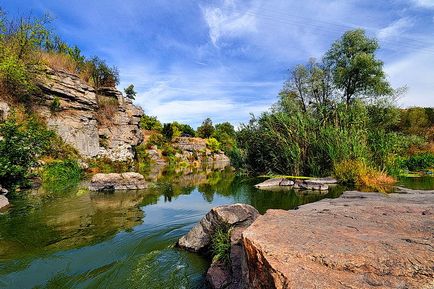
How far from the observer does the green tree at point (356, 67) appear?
21750 millimetres

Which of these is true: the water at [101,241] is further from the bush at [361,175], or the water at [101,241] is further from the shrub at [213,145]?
the shrub at [213,145]

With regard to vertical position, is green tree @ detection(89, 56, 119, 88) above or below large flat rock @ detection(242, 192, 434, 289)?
above

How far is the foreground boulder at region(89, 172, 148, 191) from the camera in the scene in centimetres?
1020

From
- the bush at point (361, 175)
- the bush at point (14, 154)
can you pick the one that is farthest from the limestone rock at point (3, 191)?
the bush at point (361, 175)

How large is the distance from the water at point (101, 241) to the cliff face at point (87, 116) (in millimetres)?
11108

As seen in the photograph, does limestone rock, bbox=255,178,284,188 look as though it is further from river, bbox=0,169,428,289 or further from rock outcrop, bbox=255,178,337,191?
river, bbox=0,169,428,289

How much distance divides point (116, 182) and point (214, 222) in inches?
289

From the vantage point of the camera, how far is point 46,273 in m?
3.54

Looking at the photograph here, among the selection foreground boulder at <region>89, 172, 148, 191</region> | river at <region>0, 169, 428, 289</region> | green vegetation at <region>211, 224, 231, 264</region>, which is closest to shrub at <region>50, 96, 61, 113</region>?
foreground boulder at <region>89, 172, 148, 191</region>

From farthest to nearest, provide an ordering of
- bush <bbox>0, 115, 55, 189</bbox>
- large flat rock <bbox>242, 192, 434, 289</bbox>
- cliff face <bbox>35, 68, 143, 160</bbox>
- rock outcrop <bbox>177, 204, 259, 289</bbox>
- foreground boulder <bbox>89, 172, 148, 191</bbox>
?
cliff face <bbox>35, 68, 143, 160</bbox> → foreground boulder <bbox>89, 172, 148, 191</bbox> → bush <bbox>0, 115, 55, 189</bbox> → rock outcrop <bbox>177, 204, 259, 289</bbox> → large flat rock <bbox>242, 192, 434, 289</bbox>

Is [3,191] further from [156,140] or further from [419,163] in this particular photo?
[156,140]

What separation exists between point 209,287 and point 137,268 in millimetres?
1123

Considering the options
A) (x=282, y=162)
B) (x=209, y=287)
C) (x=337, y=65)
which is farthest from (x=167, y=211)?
(x=337, y=65)

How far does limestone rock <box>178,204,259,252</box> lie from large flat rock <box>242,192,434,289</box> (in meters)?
1.47
